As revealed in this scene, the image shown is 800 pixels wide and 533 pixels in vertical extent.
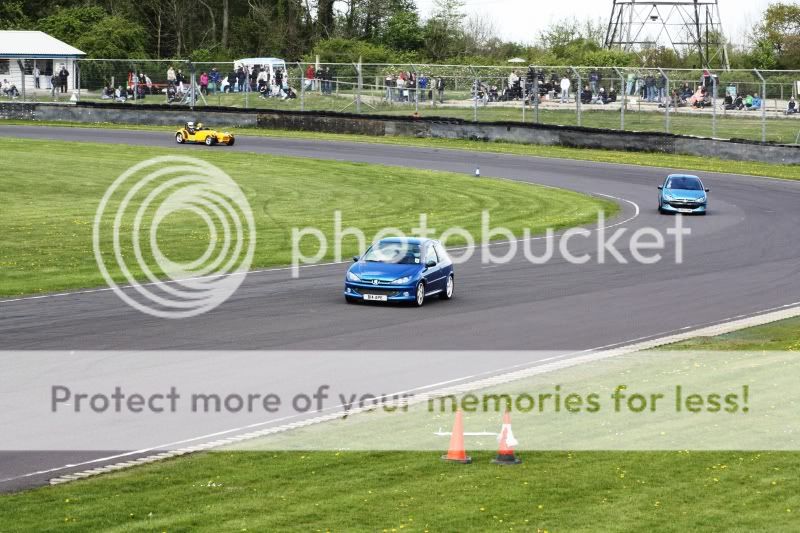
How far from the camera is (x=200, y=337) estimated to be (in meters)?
19.9

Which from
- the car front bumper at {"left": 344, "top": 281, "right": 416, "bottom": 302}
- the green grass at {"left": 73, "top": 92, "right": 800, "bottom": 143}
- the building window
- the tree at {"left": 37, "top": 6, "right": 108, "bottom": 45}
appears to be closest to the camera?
the car front bumper at {"left": 344, "top": 281, "right": 416, "bottom": 302}

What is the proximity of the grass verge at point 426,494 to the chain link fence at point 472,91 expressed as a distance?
44.1 meters

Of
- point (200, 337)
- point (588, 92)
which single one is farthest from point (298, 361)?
point (588, 92)

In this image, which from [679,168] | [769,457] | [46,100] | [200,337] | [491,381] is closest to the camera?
[769,457]

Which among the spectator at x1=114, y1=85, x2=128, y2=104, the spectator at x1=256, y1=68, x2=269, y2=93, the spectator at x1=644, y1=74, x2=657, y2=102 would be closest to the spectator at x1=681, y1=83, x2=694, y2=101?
the spectator at x1=644, y1=74, x2=657, y2=102

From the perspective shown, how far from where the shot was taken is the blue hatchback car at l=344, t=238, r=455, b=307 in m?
23.4

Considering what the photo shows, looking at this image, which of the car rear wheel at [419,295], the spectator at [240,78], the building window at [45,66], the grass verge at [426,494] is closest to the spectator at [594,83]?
the spectator at [240,78]

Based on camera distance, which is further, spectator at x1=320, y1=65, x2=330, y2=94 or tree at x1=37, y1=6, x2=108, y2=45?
tree at x1=37, y1=6, x2=108, y2=45

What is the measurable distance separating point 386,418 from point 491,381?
8.44ft

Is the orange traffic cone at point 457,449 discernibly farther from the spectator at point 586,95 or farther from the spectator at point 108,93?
the spectator at point 108,93

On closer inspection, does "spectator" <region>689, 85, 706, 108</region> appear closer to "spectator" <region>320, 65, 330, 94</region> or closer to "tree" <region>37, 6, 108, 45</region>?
"spectator" <region>320, 65, 330, 94</region>

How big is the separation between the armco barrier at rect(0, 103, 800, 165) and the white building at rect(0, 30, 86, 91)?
2.95m

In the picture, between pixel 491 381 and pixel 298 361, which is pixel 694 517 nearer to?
pixel 491 381

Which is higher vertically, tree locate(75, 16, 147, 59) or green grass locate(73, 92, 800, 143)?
tree locate(75, 16, 147, 59)
